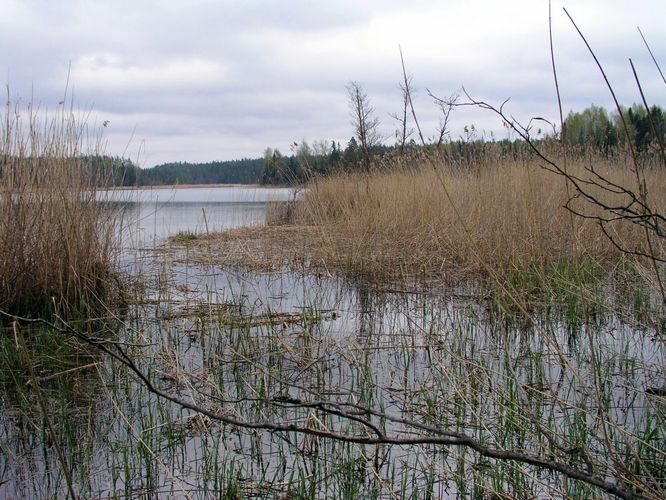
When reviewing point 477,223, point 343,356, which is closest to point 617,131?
point 477,223

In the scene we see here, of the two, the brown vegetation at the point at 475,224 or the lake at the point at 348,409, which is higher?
the brown vegetation at the point at 475,224

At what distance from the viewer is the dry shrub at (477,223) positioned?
5.14 m

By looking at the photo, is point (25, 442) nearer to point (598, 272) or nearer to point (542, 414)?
point (542, 414)

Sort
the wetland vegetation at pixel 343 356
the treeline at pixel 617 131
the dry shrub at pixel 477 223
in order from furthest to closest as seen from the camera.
Answer: 1. the dry shrub at pixel 477 223
2. the wetland vegetation at pixel 343 356
3. the treeline at pixel 617 131

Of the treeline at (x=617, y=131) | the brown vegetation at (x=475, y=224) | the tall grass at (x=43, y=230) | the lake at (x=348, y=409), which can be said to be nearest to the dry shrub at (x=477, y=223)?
the brown vegetation at (x=475, y=224)

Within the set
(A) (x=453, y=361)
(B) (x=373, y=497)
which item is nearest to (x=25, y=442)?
(B) (x=373, y=497)

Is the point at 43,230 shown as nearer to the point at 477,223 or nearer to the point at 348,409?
the point at 348,409

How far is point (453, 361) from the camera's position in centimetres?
281

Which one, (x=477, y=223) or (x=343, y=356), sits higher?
(x=477, y=223)

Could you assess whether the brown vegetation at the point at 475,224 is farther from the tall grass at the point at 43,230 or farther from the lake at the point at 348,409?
the tall grass at the point at 43,230

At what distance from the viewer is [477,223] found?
601 cm

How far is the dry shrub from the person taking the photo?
16.9ft

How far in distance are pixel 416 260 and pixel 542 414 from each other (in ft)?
12.3

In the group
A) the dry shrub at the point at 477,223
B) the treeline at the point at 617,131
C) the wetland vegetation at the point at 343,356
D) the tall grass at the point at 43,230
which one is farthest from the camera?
the dry shrub at the point at 477,223
